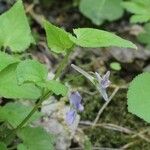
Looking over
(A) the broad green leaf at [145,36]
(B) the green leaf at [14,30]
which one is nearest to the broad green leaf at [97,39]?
(B) the green leaf at [14,30]

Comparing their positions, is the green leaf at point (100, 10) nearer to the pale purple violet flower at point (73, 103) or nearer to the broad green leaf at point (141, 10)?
the broad green leaf at point (141, 10)

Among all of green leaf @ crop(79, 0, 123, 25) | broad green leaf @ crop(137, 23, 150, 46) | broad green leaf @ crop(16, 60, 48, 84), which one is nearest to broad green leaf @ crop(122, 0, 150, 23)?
broad green leaf @ crop(137, 23, 150, 46)

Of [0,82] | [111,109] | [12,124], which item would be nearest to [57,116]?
[111,109]

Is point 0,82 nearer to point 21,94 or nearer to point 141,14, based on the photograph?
point 21,94

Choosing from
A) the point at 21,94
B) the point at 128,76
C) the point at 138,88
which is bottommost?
the point at 128,76

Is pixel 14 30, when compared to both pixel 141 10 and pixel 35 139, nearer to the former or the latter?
pixel 35 139
